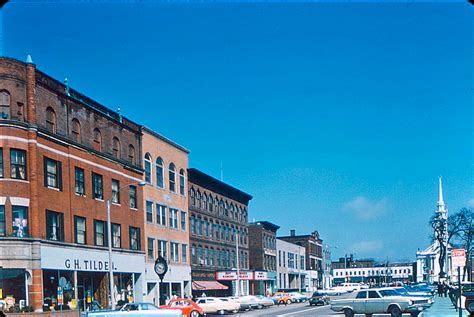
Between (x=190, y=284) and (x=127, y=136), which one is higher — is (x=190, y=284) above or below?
below

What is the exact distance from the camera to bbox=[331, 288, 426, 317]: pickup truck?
36156 mm

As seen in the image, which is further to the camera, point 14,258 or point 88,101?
point 88,101

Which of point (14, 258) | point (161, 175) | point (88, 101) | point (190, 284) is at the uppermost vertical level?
point (88, 101)

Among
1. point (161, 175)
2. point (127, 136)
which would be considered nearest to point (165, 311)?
point (127, 136)

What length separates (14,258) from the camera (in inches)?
1495

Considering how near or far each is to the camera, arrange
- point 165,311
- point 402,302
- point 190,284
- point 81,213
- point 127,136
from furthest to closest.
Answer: point 190,284
point 127,136
point 81,213
point 402,302
point 165,311

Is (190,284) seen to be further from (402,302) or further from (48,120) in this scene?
(402,302)

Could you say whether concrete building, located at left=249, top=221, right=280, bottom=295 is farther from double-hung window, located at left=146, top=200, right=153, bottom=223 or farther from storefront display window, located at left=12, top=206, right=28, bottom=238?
storefront display window, located at left=12, top=206, right=28, bottom=238

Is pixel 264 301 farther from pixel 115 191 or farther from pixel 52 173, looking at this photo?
pixel 52 173

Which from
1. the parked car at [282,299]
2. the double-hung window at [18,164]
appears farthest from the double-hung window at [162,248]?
the double-hung window at [18,164]

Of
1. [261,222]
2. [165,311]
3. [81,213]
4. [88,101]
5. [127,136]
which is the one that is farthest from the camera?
[261,222]

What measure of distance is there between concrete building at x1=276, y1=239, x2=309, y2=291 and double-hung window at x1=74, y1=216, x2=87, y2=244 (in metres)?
62.3

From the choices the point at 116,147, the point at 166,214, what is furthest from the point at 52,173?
the point at 166,214

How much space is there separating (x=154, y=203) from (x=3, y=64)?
24.1m
